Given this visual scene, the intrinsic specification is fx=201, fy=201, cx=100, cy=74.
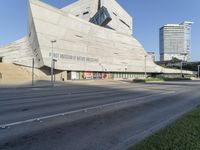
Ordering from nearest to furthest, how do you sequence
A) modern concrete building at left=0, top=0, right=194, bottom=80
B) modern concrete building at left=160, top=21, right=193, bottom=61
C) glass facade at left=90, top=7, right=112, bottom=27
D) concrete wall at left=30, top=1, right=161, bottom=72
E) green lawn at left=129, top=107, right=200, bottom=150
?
green lawn at left=129, top=107, right=200, bottom=150, modern concrete building at left=0, top=0, right=194, bottom=80, concrete wall at left=30, top=1, right=161, bottom=72, glass facade at left=90, top=7, right=112, bottom=27, modern concrete building at left=160, top=21, right=193, bottom=61

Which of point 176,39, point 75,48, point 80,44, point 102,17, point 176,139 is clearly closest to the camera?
point 176,139

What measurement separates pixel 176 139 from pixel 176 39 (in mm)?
147588

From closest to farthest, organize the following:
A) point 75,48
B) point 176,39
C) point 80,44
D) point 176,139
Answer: point 176,139 < point 75,48 < point 80,44 < point 176,39

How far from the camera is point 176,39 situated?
5536 inches

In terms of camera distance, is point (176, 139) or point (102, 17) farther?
point (102, 17)

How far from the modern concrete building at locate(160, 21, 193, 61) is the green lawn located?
136m

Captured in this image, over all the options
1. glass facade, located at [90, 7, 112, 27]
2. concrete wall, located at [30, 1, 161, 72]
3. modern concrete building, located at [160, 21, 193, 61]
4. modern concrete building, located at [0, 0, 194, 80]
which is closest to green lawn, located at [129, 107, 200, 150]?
modern concrete building, located at [0, 0, 194, 80]

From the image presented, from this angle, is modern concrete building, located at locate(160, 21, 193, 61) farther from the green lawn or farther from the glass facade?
the green lawn

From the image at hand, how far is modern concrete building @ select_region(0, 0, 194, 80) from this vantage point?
4672 cm

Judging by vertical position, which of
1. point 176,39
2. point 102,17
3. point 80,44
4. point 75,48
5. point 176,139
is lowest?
point 176,139

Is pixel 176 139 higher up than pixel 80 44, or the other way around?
pixel 80 44

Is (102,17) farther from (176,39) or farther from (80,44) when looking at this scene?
(176,39)

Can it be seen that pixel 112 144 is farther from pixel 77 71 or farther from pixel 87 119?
pixel 77 71

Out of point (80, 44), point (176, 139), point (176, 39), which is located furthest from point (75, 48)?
point (176, 39)
